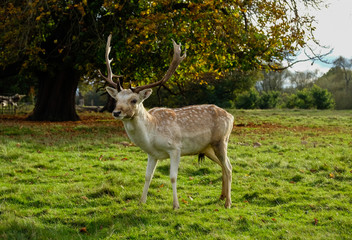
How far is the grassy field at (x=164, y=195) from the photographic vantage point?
17.7 ft

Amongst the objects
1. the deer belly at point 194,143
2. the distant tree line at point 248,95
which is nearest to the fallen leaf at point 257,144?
the deer belly at point 194,143

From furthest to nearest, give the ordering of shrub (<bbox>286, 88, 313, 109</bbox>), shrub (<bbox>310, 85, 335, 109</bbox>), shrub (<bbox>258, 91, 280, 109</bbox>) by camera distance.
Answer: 1. shrub (<bbox>258, 91, 280, 109</bbox>)
2. shrub (<bbox>286, 88, 313, 109</bbox>)
3. shrub (<bbox>310, 85, 335, 109</bbox>)

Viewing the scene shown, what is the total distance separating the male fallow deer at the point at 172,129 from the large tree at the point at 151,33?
26.3 ft

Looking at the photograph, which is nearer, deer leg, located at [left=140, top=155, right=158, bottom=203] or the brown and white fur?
the brown and white fur

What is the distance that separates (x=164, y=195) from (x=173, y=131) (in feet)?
4.77

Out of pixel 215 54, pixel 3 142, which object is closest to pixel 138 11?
pixel 215 54

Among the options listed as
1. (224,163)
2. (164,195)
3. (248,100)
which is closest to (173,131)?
(224,163)

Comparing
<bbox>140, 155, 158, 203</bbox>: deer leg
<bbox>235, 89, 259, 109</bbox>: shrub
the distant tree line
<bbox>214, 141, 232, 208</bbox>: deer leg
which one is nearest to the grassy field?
<bbox>140, 155, 158, 203</bbox>: deer leg

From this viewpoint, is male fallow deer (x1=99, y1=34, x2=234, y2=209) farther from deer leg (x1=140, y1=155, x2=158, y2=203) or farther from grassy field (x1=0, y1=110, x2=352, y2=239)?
grassy field (x1=0, y1=110, x2=352, y2=239)

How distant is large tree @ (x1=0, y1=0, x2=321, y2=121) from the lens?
593 inches

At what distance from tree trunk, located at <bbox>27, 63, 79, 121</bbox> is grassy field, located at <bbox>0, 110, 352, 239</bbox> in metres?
8.71

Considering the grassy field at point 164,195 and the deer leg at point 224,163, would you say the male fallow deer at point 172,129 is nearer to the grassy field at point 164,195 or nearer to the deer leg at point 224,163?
the deer leg at point 224,163

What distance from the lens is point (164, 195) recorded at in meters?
7.18

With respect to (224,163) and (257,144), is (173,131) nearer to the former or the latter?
(224,163)
